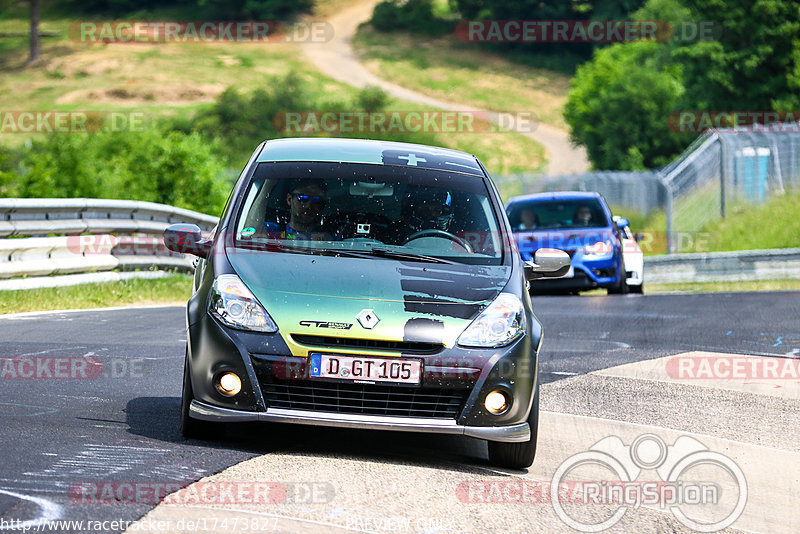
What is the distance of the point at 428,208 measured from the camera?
719 cm

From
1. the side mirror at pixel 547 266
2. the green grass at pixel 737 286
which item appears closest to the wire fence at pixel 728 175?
the green grass at pixel 737 286

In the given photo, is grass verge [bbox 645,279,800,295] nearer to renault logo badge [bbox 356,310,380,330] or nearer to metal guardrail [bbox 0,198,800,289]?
metal guardrail [bbox 0,198,800,289]

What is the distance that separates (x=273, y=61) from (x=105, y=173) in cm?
10170

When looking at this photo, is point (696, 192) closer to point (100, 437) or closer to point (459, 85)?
point (100, 437)

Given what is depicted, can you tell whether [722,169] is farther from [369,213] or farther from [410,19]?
[410,19]

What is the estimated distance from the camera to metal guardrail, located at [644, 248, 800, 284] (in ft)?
73.2

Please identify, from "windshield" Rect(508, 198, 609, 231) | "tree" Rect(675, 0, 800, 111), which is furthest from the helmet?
"tree" Rect(675, 0, 800, 111)

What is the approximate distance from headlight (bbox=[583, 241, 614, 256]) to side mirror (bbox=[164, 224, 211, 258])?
12362 mm

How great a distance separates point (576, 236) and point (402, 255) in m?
12.5

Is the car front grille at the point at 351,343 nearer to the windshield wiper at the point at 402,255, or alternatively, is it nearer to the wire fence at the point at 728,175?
the windshield wiper at the point at 402,255

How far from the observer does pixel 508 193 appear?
3962 cm

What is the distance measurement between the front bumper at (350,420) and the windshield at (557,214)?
1341cm

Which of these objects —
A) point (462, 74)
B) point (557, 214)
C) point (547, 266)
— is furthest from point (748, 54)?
point (462, 74)

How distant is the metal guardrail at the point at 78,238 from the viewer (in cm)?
1380
